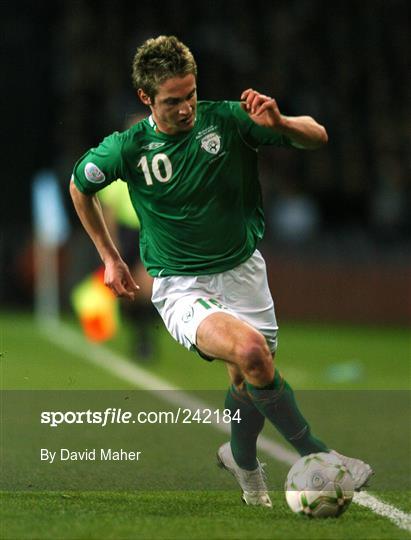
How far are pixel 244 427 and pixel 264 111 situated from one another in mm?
1531

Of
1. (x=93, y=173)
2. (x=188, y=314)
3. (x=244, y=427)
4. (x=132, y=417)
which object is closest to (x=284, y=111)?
(x=132, y=417)

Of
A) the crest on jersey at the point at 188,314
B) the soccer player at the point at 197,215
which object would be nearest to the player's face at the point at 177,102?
the soccer player at the point at 197,215

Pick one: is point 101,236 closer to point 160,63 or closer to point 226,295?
point 226,295

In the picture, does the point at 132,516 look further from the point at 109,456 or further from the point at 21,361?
the point at 21,361

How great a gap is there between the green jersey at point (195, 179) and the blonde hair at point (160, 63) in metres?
0.27

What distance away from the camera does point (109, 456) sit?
765cm

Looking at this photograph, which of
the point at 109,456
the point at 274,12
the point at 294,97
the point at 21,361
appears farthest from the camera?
the point at 274,12

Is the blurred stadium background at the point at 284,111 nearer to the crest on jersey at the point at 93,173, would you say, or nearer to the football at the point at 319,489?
the crest on jersey at the point at 93,173

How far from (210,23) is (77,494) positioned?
17.3 meters

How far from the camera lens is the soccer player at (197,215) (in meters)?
6.11

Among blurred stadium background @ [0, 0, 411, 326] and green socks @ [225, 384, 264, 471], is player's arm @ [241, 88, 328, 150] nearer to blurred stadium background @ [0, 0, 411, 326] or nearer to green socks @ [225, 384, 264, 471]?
green socks @ [225, 384, 264, 471]

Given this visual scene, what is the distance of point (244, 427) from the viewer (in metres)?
6.43

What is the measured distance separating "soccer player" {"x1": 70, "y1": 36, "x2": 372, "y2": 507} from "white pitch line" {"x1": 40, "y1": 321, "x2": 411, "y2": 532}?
0.26m

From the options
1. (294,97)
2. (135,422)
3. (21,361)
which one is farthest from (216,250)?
(294,97)
